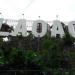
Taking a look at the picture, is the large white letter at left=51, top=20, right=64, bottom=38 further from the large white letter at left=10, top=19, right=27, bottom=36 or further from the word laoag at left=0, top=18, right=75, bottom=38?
the large white letter at left=10, top=19, right=27, bottom=36

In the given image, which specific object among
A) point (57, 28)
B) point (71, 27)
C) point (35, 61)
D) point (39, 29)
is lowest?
point (35, 61)

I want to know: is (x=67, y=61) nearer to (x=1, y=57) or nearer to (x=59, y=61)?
(x=59, y=61)

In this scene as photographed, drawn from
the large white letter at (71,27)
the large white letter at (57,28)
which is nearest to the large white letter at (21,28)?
the large white letter at (57,28)

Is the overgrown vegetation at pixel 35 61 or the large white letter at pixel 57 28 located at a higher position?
the large white letter at pixel 57 28

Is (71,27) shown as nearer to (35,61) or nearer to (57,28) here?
(57,28)

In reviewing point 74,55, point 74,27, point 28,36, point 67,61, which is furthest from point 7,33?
point 67,61

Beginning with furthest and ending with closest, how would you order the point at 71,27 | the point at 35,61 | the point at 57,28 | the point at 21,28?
1. the point at 57,28
2. the point at 71,27
3. the point at 21,28
4. the point at 35,61

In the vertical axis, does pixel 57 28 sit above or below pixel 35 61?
above

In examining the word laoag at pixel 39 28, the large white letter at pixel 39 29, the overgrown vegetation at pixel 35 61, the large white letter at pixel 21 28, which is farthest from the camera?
the large white letter at pixel 39 29

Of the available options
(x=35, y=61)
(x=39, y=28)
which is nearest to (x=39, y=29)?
(x=39, y=28)

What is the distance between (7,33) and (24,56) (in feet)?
58.2

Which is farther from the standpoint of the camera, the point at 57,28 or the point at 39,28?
the point at 39,28

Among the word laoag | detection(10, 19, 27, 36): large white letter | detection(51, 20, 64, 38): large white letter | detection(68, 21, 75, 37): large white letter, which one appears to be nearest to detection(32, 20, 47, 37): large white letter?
the word laoag

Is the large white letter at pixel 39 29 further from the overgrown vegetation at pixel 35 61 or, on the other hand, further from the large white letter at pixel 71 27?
the overgrown vegetation at pixel 35 61
